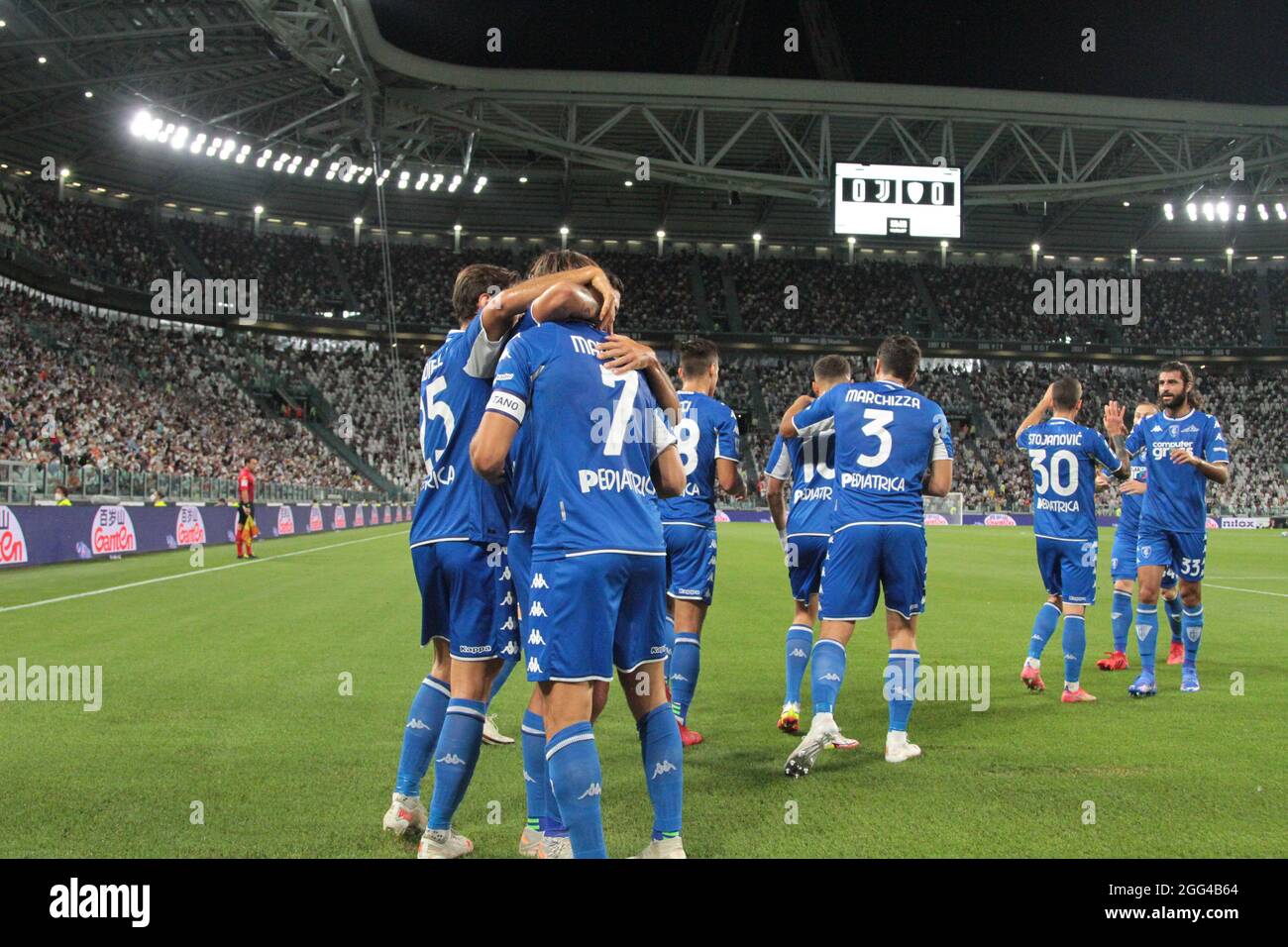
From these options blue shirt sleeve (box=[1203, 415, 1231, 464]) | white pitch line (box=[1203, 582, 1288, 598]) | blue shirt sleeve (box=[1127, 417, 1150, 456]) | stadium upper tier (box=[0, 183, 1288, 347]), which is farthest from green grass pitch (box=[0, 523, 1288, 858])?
stadium upper tier (box=[0, 183, 1288, 347])

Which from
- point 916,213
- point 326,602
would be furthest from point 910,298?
point 326,602

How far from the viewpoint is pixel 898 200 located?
1340 inches

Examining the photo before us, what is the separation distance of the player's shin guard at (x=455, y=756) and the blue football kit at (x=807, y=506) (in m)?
3.29

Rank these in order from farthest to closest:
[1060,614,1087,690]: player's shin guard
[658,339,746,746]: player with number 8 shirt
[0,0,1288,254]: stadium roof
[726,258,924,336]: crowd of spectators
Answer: [726,258,924,336]: crowd of spectators → [0,0,1288,254]: stadium roof → [1060,614,1087,690]: player's shin guard → [658,339,746,746]: player with number 8 shirt

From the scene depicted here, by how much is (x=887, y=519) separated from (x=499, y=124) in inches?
1432

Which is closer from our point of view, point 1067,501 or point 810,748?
point 810,748

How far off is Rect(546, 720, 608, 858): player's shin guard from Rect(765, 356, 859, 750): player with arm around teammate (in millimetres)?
3520

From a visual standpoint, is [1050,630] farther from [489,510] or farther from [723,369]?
[723,369]

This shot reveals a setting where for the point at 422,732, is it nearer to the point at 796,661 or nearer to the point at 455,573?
the point at 455,573

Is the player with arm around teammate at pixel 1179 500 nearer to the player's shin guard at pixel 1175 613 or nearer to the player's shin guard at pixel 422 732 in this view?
the player's shin guard at pixel 1175 613

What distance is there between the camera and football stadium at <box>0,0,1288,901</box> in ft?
14.6

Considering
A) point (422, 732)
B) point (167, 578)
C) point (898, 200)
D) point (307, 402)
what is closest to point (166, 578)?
point (167, 578)

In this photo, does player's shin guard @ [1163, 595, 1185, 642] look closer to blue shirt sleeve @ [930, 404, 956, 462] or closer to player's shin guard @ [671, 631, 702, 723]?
blue shirt sleeve @ [930, 404, 956, 462]
